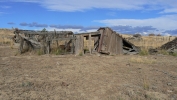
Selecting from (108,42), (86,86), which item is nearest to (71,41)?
(108,42)

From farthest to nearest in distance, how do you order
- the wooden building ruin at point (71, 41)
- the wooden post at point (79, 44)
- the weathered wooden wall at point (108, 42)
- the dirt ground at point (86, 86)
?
the weathered wooden wall at point (108, 42) < the wooden post at point (79, 44) < the wooden building ruin at point (71, 41) < the dirt ground at point (86, 86)

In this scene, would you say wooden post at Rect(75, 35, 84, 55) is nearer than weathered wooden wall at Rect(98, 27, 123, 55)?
Yes

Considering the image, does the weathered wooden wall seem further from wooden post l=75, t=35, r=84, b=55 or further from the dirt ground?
the dirt ground

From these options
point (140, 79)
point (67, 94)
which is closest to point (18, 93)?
point (67, 94)

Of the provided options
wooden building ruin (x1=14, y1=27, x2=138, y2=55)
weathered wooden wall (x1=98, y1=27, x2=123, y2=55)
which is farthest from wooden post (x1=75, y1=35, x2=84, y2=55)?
weathered wooden wall (x1=98, y1=27, x2=123, y2=55)

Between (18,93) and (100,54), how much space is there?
14.3 meters

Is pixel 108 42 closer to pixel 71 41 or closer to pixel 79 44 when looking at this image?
pixel 79 44

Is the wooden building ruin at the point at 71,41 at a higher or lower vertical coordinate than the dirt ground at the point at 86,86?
higher

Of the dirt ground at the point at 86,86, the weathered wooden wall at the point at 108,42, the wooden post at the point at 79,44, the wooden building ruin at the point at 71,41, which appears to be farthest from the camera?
the weathered wooden wall at the point at 108,42

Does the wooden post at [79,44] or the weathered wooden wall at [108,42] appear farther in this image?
the weathered wooden wall at [108,42]

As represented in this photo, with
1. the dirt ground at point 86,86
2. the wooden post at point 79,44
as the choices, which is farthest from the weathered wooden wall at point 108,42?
the dirt ground at point 86,86

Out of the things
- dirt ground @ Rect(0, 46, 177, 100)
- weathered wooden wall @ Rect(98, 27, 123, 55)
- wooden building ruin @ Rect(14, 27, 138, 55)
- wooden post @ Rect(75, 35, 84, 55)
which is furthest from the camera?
weathered wooden wall @ Rect(98, 27, 123, 55)

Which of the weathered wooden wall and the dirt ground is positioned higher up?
the weathered wooden wall

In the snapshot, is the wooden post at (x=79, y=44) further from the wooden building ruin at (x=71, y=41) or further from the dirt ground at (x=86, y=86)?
the dirt ground at (x=86, y=86)
